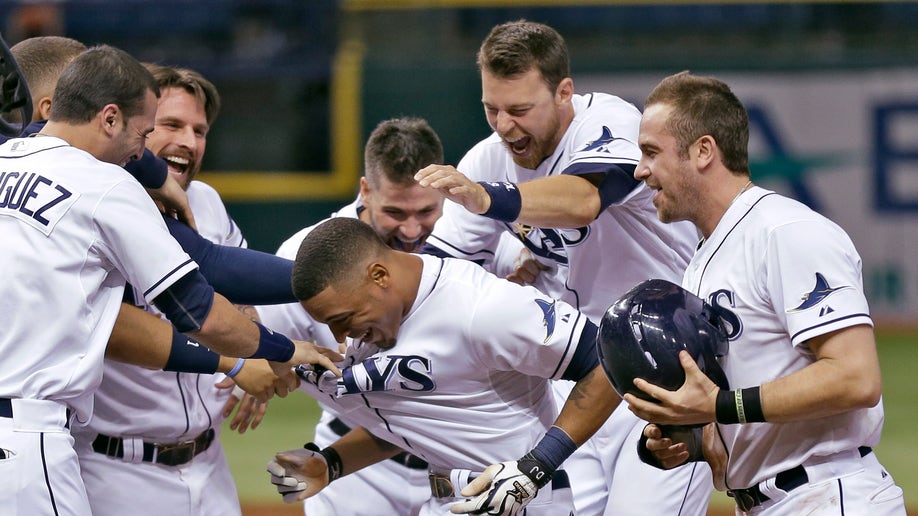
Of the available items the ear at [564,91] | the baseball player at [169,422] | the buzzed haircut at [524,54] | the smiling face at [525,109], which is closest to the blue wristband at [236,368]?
the baseball player at [169,422]

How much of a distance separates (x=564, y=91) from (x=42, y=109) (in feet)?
6.60

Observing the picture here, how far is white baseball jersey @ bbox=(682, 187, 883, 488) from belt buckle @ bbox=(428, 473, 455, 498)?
984 millimetres

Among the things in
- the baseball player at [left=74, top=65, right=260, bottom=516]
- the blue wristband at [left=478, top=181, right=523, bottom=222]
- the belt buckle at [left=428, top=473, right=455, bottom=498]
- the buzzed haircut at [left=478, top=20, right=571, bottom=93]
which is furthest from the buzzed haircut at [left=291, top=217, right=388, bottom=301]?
the buzzed haircut at [left=478, top=20, right=571, bottom=93]

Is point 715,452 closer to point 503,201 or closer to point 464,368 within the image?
point 464,368

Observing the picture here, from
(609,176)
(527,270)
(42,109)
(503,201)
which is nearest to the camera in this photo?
(503,201)

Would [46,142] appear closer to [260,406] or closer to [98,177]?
[98,177]

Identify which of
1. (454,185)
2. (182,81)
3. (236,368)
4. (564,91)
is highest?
(564,91)

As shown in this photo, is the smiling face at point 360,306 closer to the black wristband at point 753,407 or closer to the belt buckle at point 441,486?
the belt buckle at point 441,486

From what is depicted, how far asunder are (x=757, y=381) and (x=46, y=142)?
2.28 meters

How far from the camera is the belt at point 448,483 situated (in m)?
4.10

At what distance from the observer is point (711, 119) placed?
373 cm

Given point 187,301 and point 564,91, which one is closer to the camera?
point 187,301

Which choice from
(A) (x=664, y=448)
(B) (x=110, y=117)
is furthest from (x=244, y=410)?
(A) (x=664, y=448)

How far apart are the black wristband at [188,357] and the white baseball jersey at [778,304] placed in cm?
174
